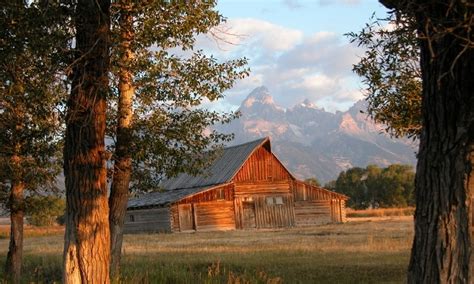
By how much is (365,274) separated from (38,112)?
348 inches

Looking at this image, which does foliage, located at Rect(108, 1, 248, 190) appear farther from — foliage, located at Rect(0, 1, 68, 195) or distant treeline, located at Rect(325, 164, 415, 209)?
distant treeline, located at Rect(325, 164, 415, 209)

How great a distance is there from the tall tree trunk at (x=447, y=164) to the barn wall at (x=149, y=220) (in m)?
45.5

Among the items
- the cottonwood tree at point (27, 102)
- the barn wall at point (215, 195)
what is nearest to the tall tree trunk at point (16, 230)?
the cottonwood tree at point (27, 102)

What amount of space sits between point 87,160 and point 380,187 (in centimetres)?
8862

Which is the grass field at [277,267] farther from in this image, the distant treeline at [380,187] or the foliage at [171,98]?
the distant treeline at [380,187]

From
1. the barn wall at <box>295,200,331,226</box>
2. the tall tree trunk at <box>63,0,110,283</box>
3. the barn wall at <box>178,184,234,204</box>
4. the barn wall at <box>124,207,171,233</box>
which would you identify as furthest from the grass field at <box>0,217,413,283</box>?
the barn wall at <box>295,200,331,226</box>

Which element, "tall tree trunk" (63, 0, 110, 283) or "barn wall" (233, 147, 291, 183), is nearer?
"tall tree trunk" (63, 0, 110, 283)

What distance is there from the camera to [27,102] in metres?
11.6

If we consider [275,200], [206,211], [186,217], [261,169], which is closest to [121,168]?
[186,217]

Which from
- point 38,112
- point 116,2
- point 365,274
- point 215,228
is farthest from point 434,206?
point 215,228

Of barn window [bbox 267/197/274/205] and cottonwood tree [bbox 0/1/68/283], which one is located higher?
cottonwood tree [bbox 0/1/68/283]

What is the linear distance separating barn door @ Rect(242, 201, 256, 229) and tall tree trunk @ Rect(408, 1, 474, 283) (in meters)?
47.6

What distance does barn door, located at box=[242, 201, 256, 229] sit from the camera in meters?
52.8

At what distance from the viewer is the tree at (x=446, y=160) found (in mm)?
5168
